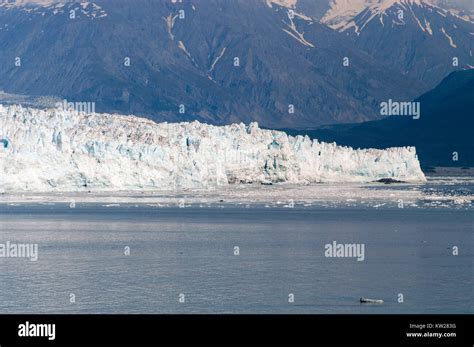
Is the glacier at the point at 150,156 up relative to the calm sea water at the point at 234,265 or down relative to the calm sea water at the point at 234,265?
up

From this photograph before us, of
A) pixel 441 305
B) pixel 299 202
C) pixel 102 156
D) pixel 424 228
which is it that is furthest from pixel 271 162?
pixel 441 305

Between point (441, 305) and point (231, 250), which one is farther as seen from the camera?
point (231, 250)

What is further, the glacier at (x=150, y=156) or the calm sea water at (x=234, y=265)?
→ the glacier at (x=150, y=156)
